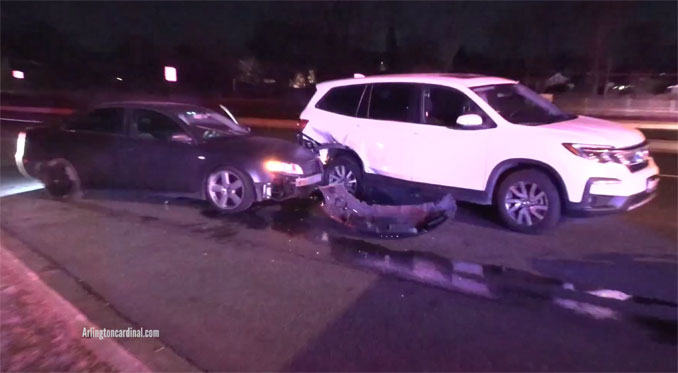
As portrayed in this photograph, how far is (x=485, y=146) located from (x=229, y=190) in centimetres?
324

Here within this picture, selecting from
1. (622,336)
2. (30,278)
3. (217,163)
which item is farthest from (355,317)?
(217,163)

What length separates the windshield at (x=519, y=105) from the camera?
298 inches

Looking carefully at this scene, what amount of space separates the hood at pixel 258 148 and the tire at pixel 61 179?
2.24m

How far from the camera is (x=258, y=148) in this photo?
27.8 feet

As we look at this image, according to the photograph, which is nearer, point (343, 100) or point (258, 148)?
point (258, 148)

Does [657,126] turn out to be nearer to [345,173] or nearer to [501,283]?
[345,173]

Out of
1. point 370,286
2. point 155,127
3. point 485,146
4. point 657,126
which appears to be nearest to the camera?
point 370,286

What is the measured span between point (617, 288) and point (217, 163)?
16.2 feet

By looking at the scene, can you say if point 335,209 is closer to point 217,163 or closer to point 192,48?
point 217,163

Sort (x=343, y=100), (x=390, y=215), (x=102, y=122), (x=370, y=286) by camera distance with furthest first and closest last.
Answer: (x=102, y=122) → (x=343, y=100) → (x=390, y=215) → (x=370, y=286)

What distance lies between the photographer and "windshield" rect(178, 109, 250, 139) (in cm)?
874

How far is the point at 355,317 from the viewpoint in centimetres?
492

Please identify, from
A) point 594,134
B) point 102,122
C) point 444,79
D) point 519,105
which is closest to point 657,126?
point 519,105

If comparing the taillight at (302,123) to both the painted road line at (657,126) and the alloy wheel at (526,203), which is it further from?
the painted road line at (657,126)
